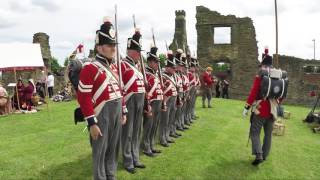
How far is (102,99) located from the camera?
595 centimetres

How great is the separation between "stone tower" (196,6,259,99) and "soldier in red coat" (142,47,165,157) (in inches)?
974

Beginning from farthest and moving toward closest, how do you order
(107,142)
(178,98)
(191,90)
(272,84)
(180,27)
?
(180,27) → (191,90) → (178,98) → (272,84) → (107,142)

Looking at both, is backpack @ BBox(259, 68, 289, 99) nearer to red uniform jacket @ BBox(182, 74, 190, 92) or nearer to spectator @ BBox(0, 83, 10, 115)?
red uniform jacket @ BBox(182, 74, 190, 92)

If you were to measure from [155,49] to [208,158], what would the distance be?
8.59ft

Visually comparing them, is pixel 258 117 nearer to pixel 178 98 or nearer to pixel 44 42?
pixel 178 98

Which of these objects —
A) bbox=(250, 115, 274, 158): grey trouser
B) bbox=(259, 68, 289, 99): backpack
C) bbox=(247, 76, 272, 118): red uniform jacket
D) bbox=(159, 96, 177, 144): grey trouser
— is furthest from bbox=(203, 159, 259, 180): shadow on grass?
bbox=(159, 96, 177, 144): grey trouser

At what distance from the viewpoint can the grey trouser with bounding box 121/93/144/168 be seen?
745 centimetres

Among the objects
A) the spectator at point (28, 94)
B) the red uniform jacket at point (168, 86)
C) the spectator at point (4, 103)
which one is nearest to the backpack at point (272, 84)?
the red uniform jacket at point (168, 86)

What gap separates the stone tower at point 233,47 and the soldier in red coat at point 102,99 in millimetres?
27628

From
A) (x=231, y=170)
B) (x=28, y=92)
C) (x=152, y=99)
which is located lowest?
(x=231, y=170)

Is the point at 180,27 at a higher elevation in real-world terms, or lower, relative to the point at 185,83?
higher

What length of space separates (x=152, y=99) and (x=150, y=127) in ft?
1.90

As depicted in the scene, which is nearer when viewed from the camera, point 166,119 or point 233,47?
point 166,119

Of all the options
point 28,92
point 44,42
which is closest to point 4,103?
point 28,92
